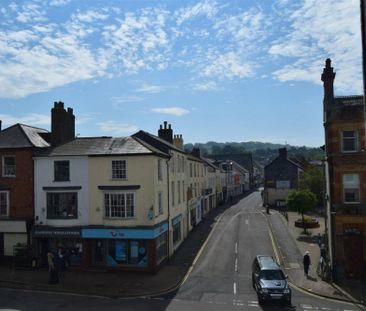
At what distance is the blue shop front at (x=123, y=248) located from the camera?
28.6 m

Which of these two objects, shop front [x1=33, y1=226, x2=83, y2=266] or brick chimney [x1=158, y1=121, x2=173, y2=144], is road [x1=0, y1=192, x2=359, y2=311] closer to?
shop front [x1=33, y1=226, x2=83, y2=266]

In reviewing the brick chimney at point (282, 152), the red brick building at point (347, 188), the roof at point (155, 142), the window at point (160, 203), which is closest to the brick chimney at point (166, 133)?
the roof at point (155, 142)

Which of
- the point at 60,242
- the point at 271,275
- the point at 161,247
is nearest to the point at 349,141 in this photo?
the point at 271,275

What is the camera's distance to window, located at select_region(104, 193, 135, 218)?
1144 inches

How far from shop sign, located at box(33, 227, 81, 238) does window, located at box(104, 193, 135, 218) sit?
2.53 metres

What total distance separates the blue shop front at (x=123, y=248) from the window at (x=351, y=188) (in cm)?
1279

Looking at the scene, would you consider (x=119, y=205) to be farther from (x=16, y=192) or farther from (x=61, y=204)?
(x=16, y=192)

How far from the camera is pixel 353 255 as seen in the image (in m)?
26.8

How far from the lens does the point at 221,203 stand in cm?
7981

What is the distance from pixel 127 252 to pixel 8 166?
36.1 feet

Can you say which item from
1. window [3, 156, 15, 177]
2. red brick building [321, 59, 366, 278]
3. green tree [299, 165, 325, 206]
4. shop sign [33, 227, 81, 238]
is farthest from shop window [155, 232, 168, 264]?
green tree [299, 165, 325, 206]

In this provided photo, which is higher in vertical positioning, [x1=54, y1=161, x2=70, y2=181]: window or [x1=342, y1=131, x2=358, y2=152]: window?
[x1=342, y1=131, x2=358, y2=152]: window

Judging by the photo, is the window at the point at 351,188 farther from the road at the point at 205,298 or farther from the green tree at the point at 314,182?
the green tree at the point at 314,182

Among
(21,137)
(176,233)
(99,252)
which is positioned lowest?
(99,252)
